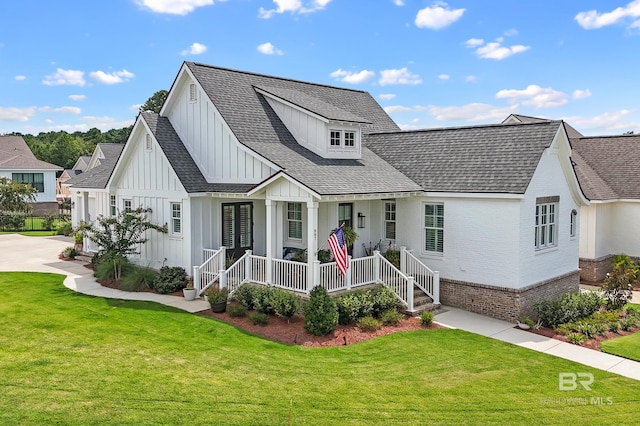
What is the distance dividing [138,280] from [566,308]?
1403cm

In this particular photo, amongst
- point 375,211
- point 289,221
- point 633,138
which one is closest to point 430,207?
point 375,211

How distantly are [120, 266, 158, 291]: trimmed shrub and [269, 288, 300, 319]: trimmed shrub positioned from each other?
5.88 metres

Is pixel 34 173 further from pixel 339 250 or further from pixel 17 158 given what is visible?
pixel 339 250

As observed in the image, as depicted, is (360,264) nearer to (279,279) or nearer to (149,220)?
(279,279)

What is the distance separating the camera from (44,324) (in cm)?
1345

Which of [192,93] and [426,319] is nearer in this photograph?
[426,319]

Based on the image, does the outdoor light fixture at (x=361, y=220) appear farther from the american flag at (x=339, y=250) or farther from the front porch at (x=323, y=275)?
the american flag at (x=339, y=250)

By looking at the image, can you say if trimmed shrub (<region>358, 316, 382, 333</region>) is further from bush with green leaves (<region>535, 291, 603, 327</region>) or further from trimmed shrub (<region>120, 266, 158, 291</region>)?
trimmed shrub (<region>120, 266, 158, 291</region>)

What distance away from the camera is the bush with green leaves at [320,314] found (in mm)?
13742

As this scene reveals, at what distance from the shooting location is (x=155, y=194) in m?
20.4

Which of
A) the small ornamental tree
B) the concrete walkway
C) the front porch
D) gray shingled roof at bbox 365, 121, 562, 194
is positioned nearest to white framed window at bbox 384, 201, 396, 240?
gray shingled roof at bbox 365, 121, 562, 194

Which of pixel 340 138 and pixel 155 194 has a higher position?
pixel 340 138

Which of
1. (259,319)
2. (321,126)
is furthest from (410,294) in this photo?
(321,126)

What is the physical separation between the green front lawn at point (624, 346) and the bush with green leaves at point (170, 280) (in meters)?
13.1
